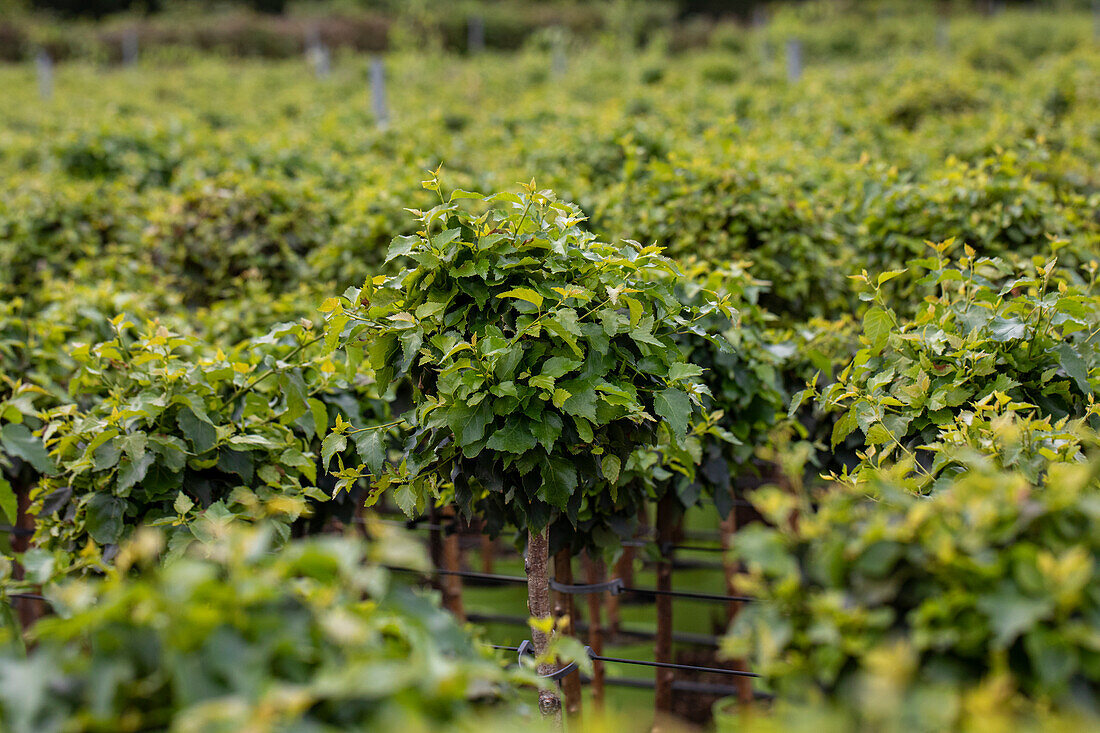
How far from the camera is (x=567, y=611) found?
2.97m

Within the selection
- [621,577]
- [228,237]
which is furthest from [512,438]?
[228,237]

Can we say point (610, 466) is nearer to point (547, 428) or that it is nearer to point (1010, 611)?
point (547, 428)

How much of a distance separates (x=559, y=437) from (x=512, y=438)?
13cm

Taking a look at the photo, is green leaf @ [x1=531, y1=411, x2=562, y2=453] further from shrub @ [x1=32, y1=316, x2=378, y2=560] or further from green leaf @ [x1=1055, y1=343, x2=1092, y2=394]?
green leaf @ [x1=1055, y1=343, x2=1092, y2=394]

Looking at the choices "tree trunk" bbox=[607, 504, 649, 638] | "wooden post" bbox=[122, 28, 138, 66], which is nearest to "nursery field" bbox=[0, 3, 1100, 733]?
"tree trunk" bbox=[607, 504, 649, 638]

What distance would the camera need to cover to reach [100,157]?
21.8 ft

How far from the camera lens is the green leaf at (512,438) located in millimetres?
2012

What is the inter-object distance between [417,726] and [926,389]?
1.67 m

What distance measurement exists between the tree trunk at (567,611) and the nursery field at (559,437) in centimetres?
2

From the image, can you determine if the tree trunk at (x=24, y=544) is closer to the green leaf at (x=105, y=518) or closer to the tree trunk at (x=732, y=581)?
the green leaf at (x=105, y=518)

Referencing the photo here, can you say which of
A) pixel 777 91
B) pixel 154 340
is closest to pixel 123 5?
pixel 777 91

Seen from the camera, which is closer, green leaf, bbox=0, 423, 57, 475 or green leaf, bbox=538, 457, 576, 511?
green leaf, bbox=538, 457, 576, 511

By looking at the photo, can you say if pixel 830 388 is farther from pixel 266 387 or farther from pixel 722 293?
pixel 266 387

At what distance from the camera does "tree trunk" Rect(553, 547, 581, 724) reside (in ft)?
9.36
